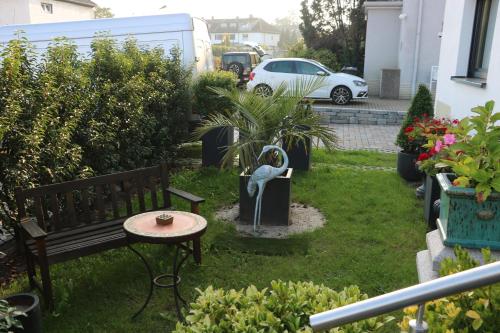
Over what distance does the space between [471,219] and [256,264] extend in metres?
1.94

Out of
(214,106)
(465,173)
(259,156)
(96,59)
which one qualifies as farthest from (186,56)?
(465,173)

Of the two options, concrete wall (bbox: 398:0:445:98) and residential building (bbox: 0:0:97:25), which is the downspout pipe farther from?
residential building (bbox: 0:0:97:25)

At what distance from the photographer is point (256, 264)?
4297 millimetres

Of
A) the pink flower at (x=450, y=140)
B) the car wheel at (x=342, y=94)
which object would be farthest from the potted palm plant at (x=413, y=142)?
the car wheel at (x=342, y=94)

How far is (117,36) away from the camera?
352 inches

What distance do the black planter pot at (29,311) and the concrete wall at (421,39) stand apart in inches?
589

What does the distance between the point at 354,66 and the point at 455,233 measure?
16612 mm

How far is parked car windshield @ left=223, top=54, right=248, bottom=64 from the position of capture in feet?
72.3

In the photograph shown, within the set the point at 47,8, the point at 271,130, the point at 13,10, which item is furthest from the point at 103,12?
the point at 271,130

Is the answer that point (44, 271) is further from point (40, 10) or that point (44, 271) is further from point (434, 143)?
point (40, 10)

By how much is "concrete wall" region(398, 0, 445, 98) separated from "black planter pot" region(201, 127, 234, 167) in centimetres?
1036

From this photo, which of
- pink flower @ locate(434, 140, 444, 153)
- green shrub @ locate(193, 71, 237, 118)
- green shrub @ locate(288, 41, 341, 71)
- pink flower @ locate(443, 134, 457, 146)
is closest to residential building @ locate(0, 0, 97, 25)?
green shrub @ locate(288, 41, 341, 71)

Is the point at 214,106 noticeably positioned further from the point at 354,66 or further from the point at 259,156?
the point at 354,66

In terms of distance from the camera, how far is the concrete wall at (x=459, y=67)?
5.09 metres
